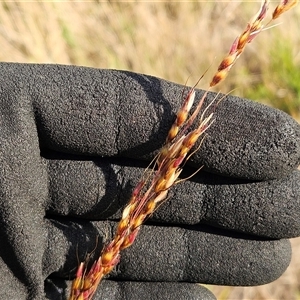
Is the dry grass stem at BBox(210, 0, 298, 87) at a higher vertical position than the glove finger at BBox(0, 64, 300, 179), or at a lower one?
higher

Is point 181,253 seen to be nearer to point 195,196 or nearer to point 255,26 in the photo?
point 195,196

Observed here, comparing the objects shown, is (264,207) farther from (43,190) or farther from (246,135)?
(43,190)

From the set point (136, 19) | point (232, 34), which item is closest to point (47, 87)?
point (136, 19)

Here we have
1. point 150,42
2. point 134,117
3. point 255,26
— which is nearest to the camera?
point 255,26

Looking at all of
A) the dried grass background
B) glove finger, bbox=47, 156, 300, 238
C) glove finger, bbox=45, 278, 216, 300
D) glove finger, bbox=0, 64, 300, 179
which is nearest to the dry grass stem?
glove finger, bbox=0, 64, 300, 179

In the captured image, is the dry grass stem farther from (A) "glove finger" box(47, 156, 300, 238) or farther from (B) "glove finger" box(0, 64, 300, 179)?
(A) "glove finger" box(47, 156, 300, 238)

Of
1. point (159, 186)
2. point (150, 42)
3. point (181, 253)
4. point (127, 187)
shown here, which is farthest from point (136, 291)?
point (150, 42)

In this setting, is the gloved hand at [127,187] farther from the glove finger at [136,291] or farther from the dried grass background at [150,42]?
the dried grass background at [150,42]
